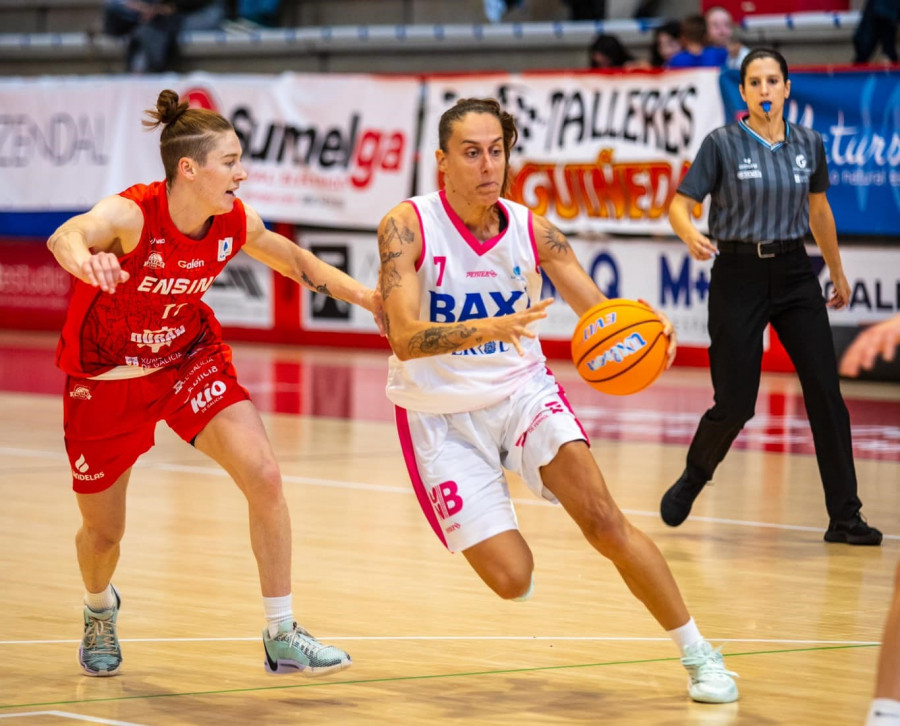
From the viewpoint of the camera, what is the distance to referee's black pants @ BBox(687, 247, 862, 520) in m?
7.80

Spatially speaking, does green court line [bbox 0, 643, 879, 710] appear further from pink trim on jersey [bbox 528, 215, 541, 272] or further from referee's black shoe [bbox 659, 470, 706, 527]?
referee's black shoe [bbox 659, 470, 706, 527]

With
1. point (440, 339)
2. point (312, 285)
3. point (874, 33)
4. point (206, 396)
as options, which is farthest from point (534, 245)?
point (874, 33)

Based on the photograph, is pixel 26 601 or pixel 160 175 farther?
pixel 160 175

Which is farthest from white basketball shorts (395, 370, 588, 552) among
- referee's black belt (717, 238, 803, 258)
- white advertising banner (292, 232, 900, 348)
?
white advertising banner (292, 232, 900, 348)

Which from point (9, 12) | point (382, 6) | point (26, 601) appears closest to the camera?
point (26, 601)

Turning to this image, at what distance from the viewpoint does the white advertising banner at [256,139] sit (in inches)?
708

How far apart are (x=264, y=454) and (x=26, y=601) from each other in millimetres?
1706

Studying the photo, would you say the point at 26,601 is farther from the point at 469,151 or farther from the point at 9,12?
the point at 9,12

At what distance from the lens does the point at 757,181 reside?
25.8 feet

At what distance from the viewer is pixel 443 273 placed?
5.32 m

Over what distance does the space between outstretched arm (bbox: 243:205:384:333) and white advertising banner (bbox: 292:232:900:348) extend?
971 cm

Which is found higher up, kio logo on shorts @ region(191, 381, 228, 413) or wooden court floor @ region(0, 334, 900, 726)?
kio logo on shorts @ region(191, 381, 228, 413)

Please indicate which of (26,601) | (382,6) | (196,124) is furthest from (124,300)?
(382,6)

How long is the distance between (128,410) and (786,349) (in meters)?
3.52
